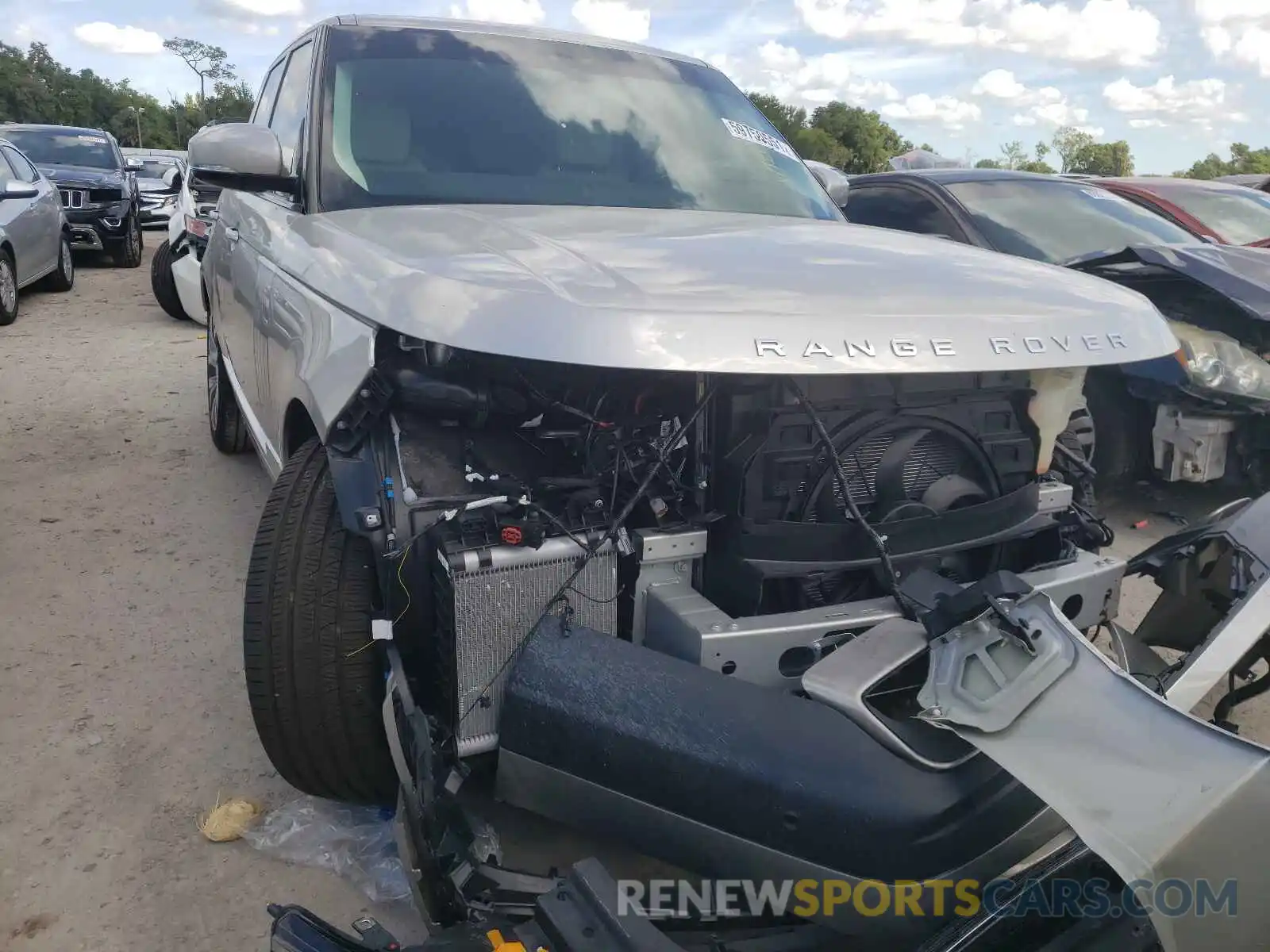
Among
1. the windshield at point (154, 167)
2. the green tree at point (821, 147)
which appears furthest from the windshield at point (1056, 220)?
the green tree at point (821, 147)

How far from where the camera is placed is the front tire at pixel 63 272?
10484mm

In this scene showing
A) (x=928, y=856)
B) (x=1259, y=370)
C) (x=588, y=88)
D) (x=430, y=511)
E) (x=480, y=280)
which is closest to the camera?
(x=928, y=856)

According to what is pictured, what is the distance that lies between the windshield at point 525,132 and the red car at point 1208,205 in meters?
4.47

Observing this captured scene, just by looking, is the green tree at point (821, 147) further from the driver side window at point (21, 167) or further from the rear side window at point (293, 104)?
the rear side window at point (293, 104)

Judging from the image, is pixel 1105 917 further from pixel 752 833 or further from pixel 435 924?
pixel 435 924

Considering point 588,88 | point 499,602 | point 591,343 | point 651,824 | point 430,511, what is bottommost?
point 651,824

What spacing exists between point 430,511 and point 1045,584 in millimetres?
1317

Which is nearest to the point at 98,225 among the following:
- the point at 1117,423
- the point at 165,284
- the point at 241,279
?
the point at 165,284

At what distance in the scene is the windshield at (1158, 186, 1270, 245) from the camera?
657 centimetres

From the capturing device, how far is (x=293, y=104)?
128 inches

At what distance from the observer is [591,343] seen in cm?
161

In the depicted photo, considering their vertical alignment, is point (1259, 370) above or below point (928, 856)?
above

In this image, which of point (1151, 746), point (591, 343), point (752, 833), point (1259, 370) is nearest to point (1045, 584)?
point (1151, 746)

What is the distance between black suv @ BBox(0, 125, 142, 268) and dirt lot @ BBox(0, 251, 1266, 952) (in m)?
6.82
